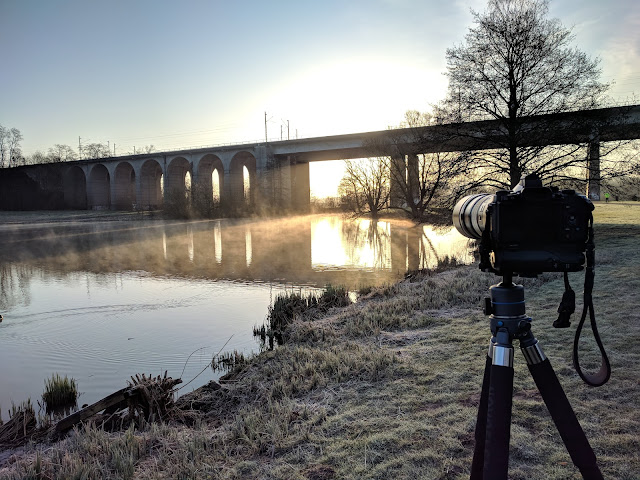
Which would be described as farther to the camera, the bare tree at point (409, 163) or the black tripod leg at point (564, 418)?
the bare tree at point (409, 163)

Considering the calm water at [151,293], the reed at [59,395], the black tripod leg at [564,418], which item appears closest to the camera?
the black tripod leg at [564,418]

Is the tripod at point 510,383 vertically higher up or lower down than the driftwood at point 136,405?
higher up

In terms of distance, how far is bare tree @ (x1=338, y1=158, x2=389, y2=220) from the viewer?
39.9m

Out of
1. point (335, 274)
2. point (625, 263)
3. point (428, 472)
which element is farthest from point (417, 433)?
point (335, 274)

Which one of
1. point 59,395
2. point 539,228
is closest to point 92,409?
point 59,395

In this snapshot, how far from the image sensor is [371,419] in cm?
335

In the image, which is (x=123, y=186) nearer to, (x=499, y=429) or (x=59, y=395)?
(x=59, y=395)

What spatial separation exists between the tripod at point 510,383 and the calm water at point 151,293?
469 centimetres

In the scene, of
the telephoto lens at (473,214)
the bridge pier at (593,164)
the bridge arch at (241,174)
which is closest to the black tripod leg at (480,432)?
the telephoto lens at (473,214)

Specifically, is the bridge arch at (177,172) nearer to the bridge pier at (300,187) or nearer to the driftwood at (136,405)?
the bridge pier at (300,187)

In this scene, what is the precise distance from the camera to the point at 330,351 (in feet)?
17.1

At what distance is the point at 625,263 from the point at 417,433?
338 inches

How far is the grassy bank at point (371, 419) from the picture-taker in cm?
272

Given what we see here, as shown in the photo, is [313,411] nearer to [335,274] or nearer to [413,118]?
[335,274]
